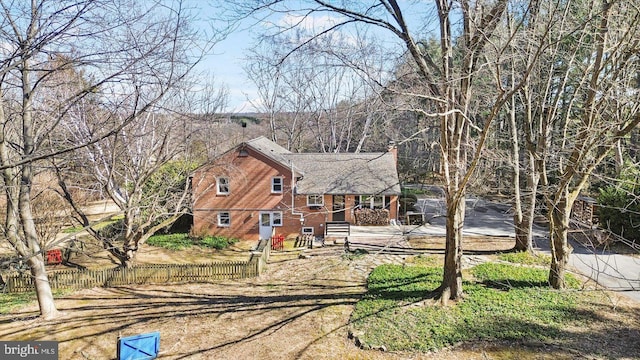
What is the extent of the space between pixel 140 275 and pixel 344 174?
1332 cm

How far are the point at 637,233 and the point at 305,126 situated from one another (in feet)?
96.4

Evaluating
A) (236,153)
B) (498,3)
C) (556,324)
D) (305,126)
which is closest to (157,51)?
(498,3)

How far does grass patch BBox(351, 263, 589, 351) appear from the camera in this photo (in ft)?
30.6

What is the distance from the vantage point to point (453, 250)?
35.1ft

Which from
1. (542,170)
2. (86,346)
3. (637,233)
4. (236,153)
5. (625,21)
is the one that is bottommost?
(86,346)

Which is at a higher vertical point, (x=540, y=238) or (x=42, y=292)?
(x=540, y=238)

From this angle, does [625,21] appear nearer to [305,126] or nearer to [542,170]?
[542,170]

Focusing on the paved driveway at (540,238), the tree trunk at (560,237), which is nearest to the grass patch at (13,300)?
the paved driveway at (540,238)

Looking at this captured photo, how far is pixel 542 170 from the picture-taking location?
11008 mm

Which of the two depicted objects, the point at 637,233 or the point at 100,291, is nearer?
the point at 100,291

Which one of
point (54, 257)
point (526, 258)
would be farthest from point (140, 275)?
point (526, 258)

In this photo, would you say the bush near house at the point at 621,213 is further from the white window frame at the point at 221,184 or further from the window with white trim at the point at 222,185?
the window with white trim at the point at 222,185

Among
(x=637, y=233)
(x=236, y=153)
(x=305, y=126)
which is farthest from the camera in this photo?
(x=305, y=126)

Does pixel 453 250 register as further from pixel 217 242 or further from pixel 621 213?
pixel 217 242
